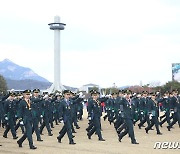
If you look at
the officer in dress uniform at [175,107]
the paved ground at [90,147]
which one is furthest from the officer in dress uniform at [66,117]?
the officer in dress uniform at [175,107]

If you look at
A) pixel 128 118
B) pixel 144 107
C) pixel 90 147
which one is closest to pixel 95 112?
pixel 128 118

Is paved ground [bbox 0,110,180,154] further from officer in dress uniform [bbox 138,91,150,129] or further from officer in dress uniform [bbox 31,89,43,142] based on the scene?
officer in dress uniform [bbox 138,91,150,129]

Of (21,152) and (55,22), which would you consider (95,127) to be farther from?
(55,22)

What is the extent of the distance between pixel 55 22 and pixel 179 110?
96731mm

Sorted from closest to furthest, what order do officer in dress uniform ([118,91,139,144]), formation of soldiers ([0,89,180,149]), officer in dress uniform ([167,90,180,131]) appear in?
formation of soldiers ([0,89,180,149]) → officer in dress uniform ([118,91,139,144]) → officer in dress uniform ([167,90,180,131])

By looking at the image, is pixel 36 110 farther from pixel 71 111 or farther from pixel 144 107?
pixel 144 107

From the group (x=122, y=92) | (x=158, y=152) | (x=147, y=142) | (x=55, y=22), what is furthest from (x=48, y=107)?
(x=55, y=22)

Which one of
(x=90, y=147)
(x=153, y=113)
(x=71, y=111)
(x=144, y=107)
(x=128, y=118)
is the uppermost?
(x=144, y=107)

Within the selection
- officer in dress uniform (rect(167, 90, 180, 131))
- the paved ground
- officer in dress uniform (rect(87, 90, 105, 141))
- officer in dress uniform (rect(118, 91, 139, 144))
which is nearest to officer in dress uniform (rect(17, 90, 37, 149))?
the paved ground

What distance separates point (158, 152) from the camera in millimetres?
11070

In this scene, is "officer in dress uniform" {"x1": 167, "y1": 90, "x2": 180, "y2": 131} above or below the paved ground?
above

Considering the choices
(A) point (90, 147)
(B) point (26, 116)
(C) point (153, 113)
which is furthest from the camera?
A: (C) point (153, 113)

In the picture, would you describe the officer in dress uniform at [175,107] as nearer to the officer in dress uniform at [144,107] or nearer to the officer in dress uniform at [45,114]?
the officer in dress uniform at [144,107]

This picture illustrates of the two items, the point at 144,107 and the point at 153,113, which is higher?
the point at 144,107
